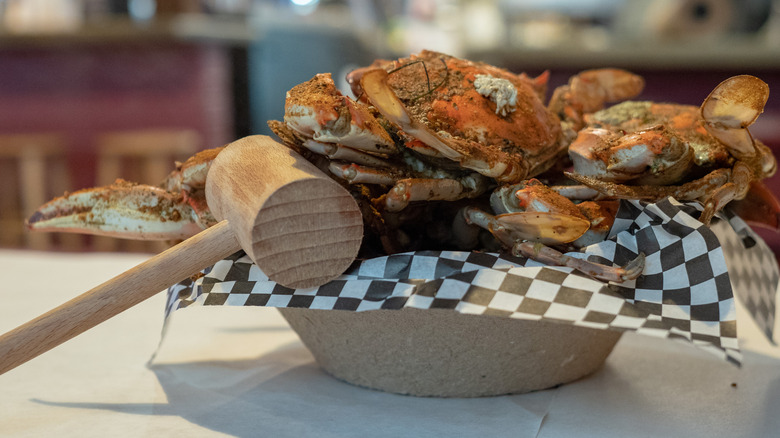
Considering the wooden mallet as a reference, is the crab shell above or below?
above

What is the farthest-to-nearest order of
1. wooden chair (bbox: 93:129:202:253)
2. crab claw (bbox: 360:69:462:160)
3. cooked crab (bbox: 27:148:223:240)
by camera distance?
wooden chair (bbox: 93:129:202:253), cooked crab (bbox: 27:148:223:240), crab claw (bbox: 360:69:462:160)

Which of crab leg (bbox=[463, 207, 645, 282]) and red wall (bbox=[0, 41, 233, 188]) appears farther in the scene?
red wall (bbox=[0, 41, 233, 188])

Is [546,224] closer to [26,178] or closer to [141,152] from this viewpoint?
[141,152]

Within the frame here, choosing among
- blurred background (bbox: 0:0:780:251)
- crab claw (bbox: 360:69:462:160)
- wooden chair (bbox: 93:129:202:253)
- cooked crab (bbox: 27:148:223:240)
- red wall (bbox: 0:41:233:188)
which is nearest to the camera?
crab claw (bbox: 360:69:462:160)

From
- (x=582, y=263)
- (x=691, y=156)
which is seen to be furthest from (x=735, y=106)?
(x=582, y=263)

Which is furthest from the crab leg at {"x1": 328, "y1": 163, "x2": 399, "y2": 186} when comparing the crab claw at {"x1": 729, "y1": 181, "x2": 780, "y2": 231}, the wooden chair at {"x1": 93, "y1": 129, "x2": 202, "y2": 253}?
the wooden chair at {"x1": 93, "y1": 129, "x2": 202, "y2": 253}

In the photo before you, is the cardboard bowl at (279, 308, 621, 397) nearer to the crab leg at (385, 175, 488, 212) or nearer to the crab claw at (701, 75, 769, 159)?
the crab leg at (385, 175, 488, 212)

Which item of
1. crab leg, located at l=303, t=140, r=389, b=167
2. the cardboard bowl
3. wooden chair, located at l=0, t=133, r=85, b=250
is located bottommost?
wooden chair, located at l=0, t=133, r=85, b=250

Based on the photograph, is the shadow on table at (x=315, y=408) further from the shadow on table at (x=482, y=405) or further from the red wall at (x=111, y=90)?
the red wall at (x=111, y=90)
